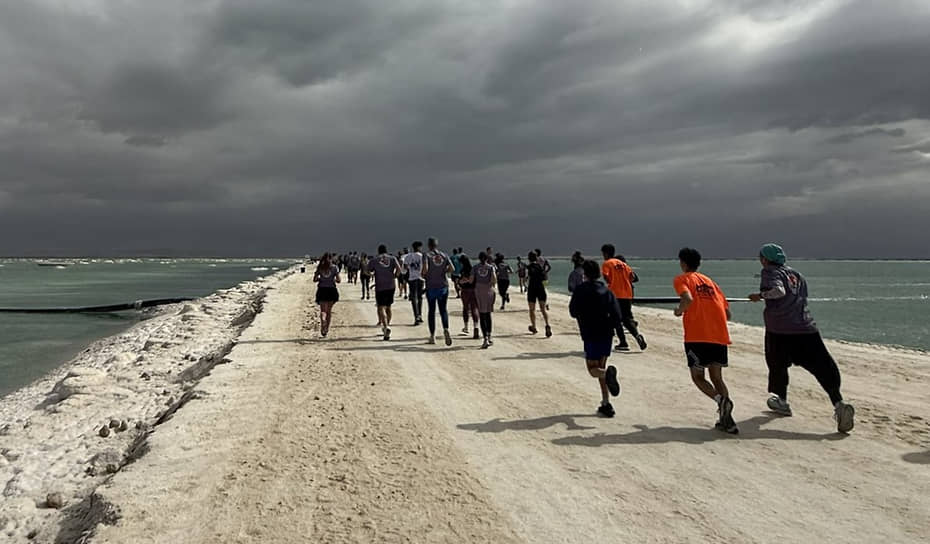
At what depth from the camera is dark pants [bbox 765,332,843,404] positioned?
20.6 ft

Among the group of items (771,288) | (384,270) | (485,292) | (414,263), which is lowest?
(485,292)

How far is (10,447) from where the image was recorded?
7.39 meters

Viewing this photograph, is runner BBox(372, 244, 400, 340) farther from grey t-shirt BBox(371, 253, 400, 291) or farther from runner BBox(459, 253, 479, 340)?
runner BBox(459, 253, 479, 340)

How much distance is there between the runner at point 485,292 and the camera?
12.1 m

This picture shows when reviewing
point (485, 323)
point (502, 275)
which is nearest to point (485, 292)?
point (485, 323)

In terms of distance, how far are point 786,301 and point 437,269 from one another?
24.0ft

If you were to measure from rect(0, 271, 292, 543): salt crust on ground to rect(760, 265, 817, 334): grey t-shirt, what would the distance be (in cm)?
727

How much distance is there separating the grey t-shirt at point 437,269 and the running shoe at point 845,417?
25.5ft

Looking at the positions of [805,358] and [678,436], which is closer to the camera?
[678,436]

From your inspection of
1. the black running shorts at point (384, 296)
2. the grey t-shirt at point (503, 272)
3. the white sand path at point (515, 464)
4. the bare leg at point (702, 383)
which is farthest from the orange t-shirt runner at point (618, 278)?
the grey t-shirt at point (503, 272)

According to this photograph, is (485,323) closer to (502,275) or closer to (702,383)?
(702,383)

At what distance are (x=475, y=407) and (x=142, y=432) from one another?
431cm

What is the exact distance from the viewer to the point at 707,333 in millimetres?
6070

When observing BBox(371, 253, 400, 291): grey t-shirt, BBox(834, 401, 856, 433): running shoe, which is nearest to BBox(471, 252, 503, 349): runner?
A: BBox(371, 253, 400, 291): grey t-shirt
